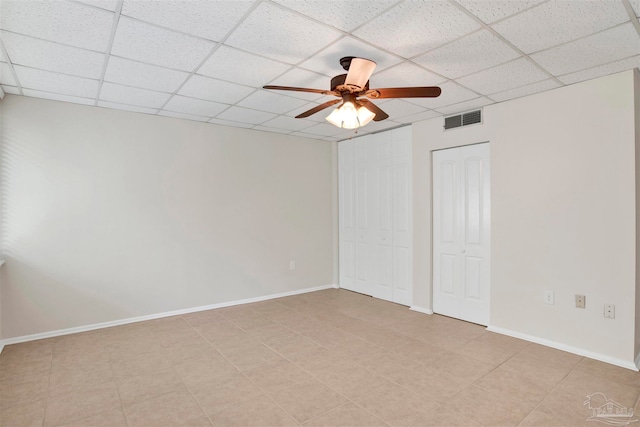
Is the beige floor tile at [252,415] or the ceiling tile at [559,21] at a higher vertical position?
the ceiling tile at [559,21]

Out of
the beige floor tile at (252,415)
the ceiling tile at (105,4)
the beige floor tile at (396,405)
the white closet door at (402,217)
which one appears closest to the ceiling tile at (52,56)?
the ceiling tile at (105,4)

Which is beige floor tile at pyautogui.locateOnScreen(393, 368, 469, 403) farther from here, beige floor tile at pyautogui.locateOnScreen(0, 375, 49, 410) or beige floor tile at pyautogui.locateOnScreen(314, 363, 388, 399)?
beige floor tile at pyautogui.locateOnScreen(0, 375, 49, 410)

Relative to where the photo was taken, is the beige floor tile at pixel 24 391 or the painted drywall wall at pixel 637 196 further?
the painted drywall wall at pixel 637 196

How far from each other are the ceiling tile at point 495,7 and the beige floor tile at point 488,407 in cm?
259

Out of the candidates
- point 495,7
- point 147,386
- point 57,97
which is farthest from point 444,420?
point 57,97

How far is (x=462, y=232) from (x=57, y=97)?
192 inches

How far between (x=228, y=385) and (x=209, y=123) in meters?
3.45

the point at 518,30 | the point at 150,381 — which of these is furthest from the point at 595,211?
the point at 150,381

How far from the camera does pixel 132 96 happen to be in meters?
3.63

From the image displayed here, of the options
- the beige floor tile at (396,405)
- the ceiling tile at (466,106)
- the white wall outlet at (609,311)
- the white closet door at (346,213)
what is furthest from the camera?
the white closet door at (346,213)

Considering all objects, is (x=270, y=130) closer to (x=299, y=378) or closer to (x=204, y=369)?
(x=204, y=369)

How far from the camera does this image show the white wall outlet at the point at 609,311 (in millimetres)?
3017

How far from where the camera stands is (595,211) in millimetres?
3121

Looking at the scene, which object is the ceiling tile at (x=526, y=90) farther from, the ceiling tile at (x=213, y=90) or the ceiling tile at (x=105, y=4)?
the ceiling tile at (x=105, y=4)
